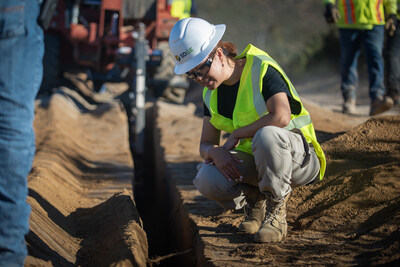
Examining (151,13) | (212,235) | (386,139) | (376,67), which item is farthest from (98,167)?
(151,13)

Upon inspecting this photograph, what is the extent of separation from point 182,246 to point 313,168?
1.29 m

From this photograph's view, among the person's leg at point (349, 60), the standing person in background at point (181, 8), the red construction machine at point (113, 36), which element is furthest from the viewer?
the standing person in background at point (181, 8)

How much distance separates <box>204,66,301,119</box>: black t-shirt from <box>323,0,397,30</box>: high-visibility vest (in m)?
3.62

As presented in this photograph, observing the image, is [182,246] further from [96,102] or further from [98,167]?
[96,102]

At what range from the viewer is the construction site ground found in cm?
302

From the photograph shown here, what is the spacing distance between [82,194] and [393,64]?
13.1 ft

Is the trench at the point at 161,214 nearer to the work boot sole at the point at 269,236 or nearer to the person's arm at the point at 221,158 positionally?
the work boot sole at the point at 269,236

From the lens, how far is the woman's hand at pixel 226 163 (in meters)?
3.31

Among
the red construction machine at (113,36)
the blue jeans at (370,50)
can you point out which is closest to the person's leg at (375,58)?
the blue jeans at (370,50)

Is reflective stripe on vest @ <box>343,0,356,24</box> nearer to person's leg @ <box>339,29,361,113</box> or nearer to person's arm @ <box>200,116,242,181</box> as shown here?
person's leg @ <box>339,29,361,113</box>

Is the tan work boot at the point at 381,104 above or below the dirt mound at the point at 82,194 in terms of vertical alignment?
above

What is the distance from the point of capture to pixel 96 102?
1123 cm

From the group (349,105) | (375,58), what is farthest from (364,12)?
(349,105)

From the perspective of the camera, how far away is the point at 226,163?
10.9 ft
